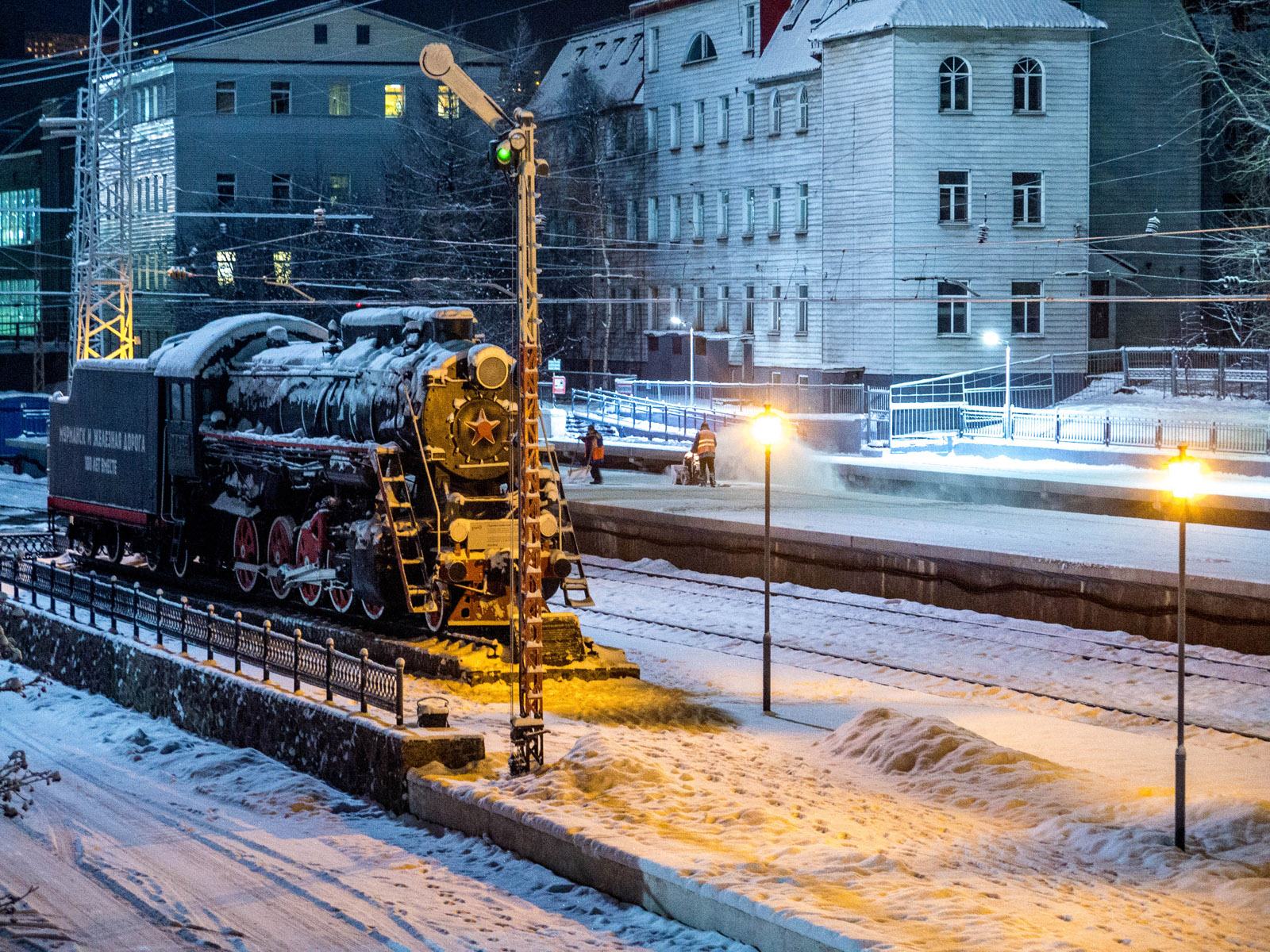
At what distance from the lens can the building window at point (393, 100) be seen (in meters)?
69.5

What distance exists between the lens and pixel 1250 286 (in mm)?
43094

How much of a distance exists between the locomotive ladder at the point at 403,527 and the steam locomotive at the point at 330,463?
2 cm

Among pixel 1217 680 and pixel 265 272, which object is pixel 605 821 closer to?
pixel 1217 680

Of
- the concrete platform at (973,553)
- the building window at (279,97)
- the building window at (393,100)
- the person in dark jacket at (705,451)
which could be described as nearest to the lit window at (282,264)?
the building window at (279,97)

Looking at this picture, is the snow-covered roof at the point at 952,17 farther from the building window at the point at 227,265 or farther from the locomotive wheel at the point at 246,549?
the locomotive wheel at the point at 246,549

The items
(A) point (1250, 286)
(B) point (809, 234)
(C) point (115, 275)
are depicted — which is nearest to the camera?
(A) point (1250, 286)

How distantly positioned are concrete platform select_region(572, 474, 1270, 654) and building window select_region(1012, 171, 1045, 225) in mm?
15499

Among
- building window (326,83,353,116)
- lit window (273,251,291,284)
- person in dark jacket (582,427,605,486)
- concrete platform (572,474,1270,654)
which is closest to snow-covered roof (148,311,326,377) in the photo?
concrete platform (572,474,1270,654)

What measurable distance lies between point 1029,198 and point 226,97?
36864 mm

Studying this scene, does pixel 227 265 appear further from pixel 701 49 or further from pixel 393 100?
pixel 701 49

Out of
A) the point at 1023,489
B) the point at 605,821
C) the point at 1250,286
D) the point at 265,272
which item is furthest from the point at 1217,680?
the point at 265,272

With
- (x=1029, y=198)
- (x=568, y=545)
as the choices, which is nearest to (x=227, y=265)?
(x=1029, y=198)

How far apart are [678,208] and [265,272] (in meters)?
17.1

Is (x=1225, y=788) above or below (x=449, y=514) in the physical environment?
below
